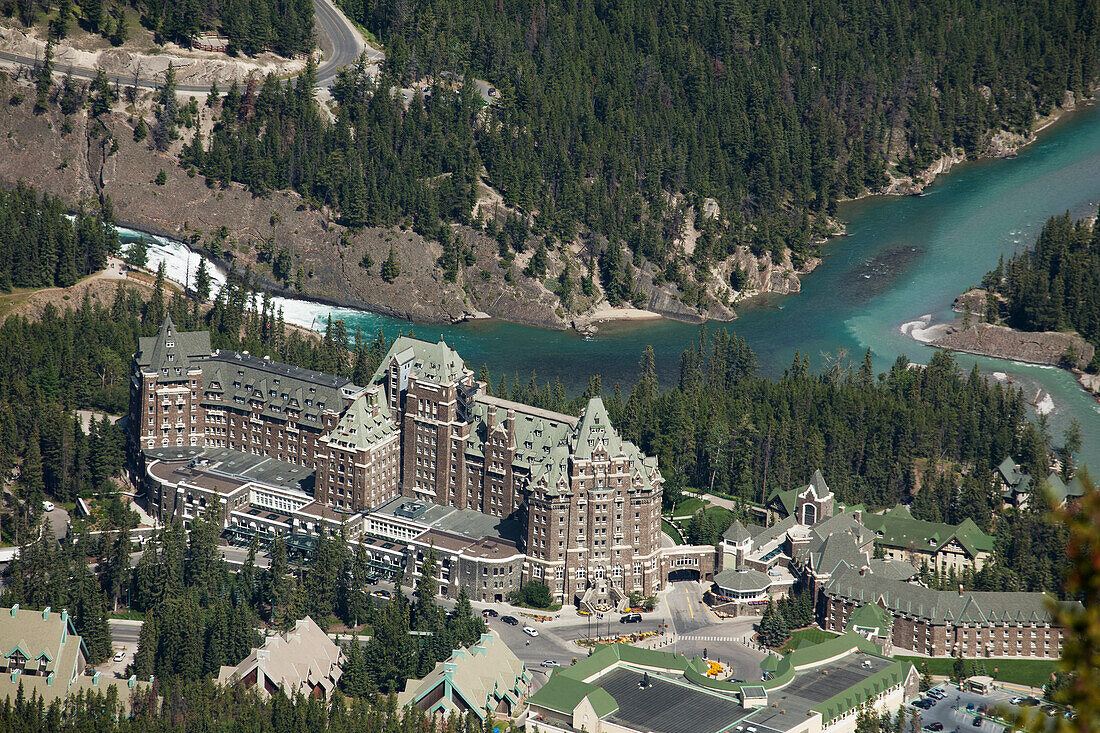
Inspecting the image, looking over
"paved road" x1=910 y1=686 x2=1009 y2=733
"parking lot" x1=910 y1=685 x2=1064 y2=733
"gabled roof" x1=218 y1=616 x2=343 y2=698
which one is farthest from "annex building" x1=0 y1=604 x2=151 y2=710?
"paved road" x1=910 y1=686 x2=1009 y2=733

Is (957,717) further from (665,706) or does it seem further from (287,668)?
(287,668)

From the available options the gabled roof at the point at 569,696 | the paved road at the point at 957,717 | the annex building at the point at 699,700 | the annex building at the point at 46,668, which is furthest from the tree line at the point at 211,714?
the paved road at the point at 957,717

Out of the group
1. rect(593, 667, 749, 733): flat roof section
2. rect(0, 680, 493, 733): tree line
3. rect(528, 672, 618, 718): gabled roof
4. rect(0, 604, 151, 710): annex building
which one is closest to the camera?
rect(0, 680, 493, 733): tree line

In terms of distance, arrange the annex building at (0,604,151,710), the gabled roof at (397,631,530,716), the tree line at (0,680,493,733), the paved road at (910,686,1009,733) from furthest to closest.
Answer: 1. the paved road at (910,686,1009,733)
2. the annex building at (0,604,151,710)
3. the gabled roof at (397,631,530,716)
4. the tree line at (0,680,493,733)

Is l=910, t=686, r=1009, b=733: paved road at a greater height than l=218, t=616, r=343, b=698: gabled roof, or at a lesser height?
lesser

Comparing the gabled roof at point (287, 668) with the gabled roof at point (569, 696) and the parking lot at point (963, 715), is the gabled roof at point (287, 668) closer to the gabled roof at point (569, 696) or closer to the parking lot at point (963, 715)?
the gabled roof at point (569, 696)

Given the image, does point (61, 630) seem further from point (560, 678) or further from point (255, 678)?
point (560, 678)

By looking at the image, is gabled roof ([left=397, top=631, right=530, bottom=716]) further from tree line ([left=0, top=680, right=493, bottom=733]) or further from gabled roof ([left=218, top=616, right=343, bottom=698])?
gabled roof ([left=218, top=616, right=343, bottom=698])

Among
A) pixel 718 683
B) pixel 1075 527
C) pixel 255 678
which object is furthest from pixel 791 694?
pixel 1075 527
